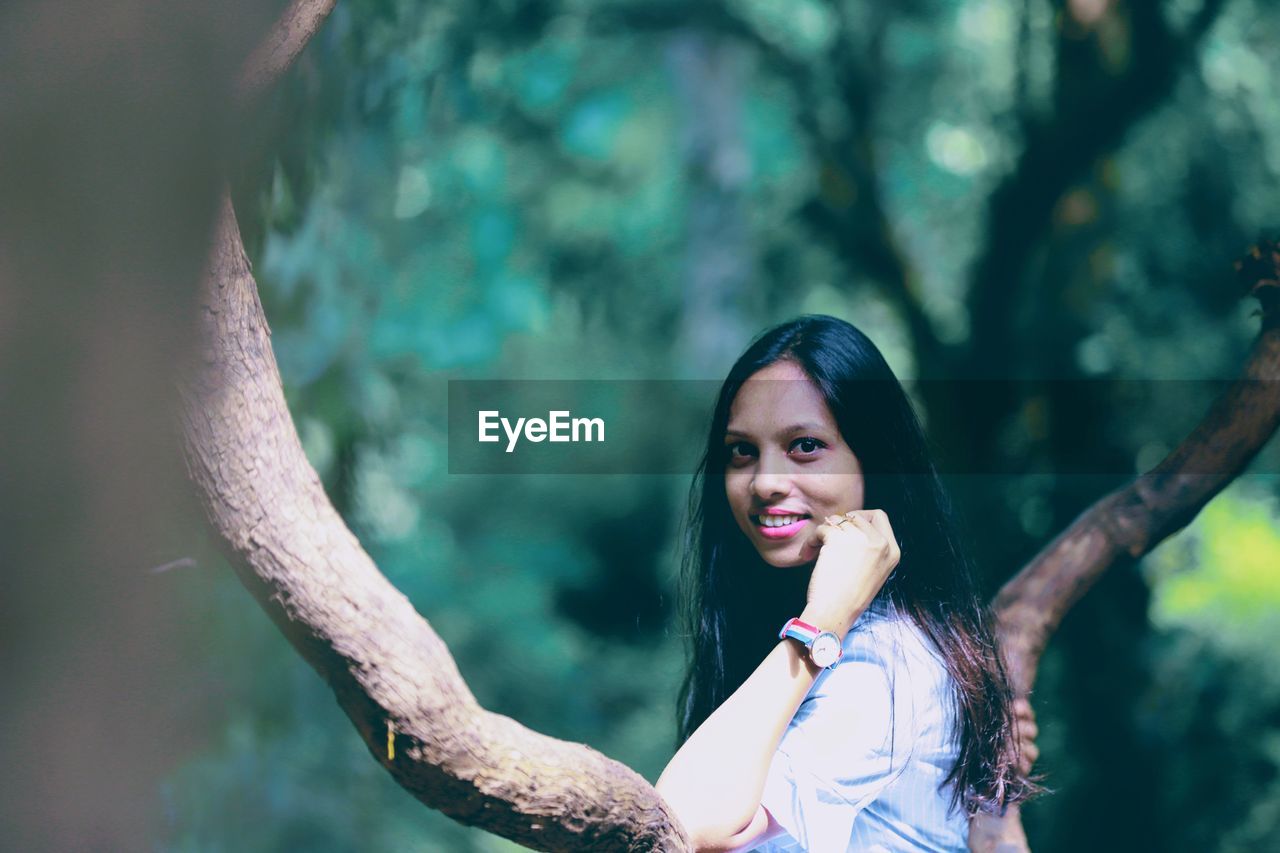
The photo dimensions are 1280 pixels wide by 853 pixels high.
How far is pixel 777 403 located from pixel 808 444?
2.9 inches

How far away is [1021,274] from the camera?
1914 mm

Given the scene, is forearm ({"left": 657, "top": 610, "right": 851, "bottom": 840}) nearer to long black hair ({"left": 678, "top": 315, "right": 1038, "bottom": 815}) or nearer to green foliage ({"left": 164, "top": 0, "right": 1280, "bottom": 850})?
long black hair ({"left": 678, "top": 315, "right": 1038, "bottom": 815})

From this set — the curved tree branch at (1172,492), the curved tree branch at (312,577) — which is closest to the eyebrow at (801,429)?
the curved tree branch at (1172,492)

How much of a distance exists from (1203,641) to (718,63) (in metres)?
1.16

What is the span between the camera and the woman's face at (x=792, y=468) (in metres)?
1.54

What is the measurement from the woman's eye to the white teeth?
0.09 metres

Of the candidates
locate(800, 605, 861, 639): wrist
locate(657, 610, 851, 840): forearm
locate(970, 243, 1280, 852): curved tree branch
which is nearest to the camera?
locate(657, 610, 851, 840): forearm

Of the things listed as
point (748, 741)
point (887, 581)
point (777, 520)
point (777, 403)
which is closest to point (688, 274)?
point (777, 403)

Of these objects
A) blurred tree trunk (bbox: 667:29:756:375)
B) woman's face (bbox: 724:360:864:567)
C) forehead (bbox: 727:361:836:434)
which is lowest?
woman's face (bbox: 724:360:864:567)

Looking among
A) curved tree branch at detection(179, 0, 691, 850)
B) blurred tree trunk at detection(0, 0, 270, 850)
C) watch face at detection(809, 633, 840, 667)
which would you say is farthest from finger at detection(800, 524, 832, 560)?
blurred tree trunk at detection(0, 0, 270, 850)

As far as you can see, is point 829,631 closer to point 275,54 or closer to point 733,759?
point 733,759

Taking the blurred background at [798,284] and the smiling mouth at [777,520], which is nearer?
the smiling mouth at [777,520]

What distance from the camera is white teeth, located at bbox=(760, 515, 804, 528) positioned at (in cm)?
155

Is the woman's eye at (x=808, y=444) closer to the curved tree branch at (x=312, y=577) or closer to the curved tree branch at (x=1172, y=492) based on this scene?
the curved tree branch at (x=1172, y=492)
